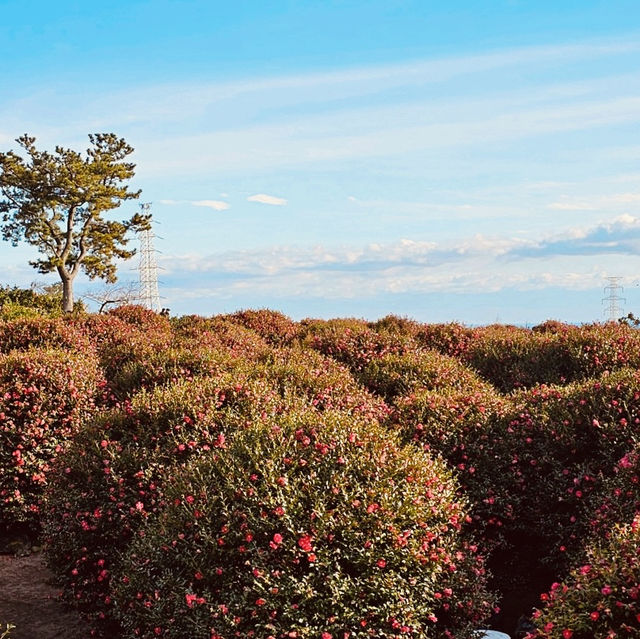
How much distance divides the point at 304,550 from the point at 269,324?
58.2 ft

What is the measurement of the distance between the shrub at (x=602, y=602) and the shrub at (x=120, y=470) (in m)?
4.50

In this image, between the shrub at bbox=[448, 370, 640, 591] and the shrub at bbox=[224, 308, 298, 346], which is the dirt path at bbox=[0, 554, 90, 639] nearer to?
the shrub at bbox=[448, 370, 640, 591]

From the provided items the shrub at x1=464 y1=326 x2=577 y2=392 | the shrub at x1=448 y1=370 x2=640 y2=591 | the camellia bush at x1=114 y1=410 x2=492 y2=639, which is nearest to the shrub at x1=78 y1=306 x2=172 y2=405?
the camellia bush at x1=114 y1=410 x2=492 y2=639

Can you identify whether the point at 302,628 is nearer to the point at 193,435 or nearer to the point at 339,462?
the point at 339,462

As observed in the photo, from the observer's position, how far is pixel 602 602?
5.78m

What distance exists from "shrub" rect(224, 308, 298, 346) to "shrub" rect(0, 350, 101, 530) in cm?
836

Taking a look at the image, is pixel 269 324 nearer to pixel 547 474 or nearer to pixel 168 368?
pixel 168 368

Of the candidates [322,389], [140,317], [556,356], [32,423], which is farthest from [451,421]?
[140,317]

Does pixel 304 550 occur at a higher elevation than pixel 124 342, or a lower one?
lower

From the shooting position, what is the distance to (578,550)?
9.46m

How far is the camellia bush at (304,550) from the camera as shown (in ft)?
23.0

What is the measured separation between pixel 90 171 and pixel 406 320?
45.0 metres

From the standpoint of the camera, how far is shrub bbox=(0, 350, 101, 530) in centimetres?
1359

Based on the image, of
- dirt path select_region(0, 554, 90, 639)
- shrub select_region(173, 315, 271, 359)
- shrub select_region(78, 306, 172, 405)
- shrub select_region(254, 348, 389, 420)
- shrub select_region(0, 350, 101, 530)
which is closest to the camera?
dirt path select_region(0, 554, 90, 639)
